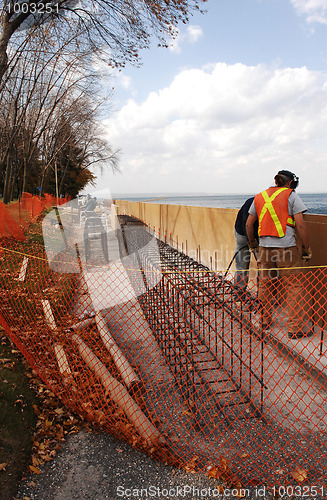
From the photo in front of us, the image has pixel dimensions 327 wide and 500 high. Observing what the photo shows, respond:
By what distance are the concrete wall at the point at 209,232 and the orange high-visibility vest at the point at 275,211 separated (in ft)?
2.26

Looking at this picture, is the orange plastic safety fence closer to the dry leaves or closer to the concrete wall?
the concrete wall

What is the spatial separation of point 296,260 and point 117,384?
3031mm

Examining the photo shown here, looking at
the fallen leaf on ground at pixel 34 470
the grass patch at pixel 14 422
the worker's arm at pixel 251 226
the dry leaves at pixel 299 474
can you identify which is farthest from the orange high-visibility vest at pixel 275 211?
the fallen leaf on ground at pixel 34 470

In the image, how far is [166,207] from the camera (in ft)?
55.9

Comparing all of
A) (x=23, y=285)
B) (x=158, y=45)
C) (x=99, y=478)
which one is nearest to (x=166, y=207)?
(x=158, y=45)

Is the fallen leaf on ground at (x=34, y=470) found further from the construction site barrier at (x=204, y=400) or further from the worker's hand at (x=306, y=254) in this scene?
the worker's hand at (x=306, y=254)

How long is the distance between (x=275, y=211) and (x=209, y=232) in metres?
5.27

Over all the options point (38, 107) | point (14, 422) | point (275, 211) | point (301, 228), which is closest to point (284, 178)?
point (275, 211)

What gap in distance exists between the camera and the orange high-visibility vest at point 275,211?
17.4ft

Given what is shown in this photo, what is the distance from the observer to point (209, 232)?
34.9 feet

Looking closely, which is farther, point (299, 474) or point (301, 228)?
point (301, 228)

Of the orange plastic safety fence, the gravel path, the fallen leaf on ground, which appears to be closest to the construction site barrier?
the gravel path

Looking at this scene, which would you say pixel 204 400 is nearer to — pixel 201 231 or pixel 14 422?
pixel 14 422

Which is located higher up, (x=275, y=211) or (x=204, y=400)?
(x=275, y=211)
